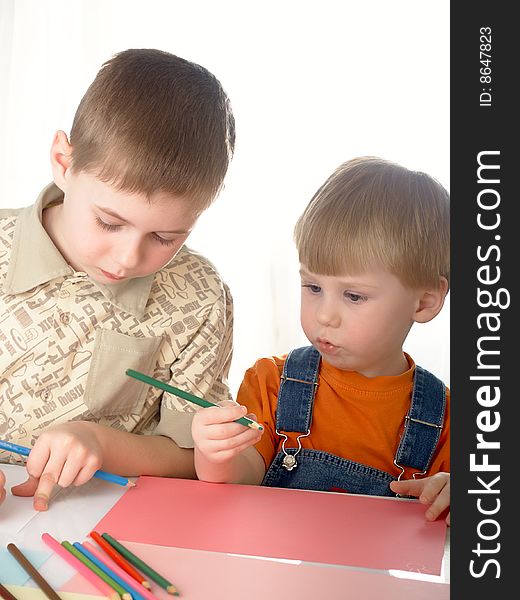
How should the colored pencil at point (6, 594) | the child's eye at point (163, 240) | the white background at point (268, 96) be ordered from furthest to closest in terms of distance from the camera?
the white background at point (268, 96) → the child's eye at point (163, 240) → the colored pencil at point (6, 594)

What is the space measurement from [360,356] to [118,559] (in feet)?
1.46

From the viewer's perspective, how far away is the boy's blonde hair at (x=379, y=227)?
986 mm

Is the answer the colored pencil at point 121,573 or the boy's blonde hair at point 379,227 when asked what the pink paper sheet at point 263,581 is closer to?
the colored pencil at point 121,573

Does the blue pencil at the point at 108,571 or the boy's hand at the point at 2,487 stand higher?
the boy's hand at the point at 2,487

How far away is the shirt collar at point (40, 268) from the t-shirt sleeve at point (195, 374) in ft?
0.26

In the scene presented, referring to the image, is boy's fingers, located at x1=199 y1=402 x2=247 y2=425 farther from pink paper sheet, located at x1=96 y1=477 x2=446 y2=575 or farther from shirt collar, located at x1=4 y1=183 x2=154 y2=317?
shirt collar, located at x1=4 y1=183 x2=154 y2=317

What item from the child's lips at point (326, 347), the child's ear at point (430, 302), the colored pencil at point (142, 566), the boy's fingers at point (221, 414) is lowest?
the colored pencil at point (142, 566)

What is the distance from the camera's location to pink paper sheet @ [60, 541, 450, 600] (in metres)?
0.63

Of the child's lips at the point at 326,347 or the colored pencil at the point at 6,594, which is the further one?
the child's lips at the point at 326,347

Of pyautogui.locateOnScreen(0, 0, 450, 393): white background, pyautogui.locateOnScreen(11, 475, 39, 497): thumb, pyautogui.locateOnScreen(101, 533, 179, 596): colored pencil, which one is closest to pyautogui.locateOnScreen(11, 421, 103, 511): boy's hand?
pyautogui.locateOnScreen(11, 475, 39, 497): thumb

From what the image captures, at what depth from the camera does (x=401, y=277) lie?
3.30 feet

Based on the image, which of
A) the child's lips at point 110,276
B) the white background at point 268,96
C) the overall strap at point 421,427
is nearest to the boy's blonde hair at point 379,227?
the overall strap at point 421,427

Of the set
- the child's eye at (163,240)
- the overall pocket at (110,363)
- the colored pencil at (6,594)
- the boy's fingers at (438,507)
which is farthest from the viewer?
the overall pocket at (110,363)

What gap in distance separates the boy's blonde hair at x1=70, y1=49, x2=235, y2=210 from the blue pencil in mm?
335
